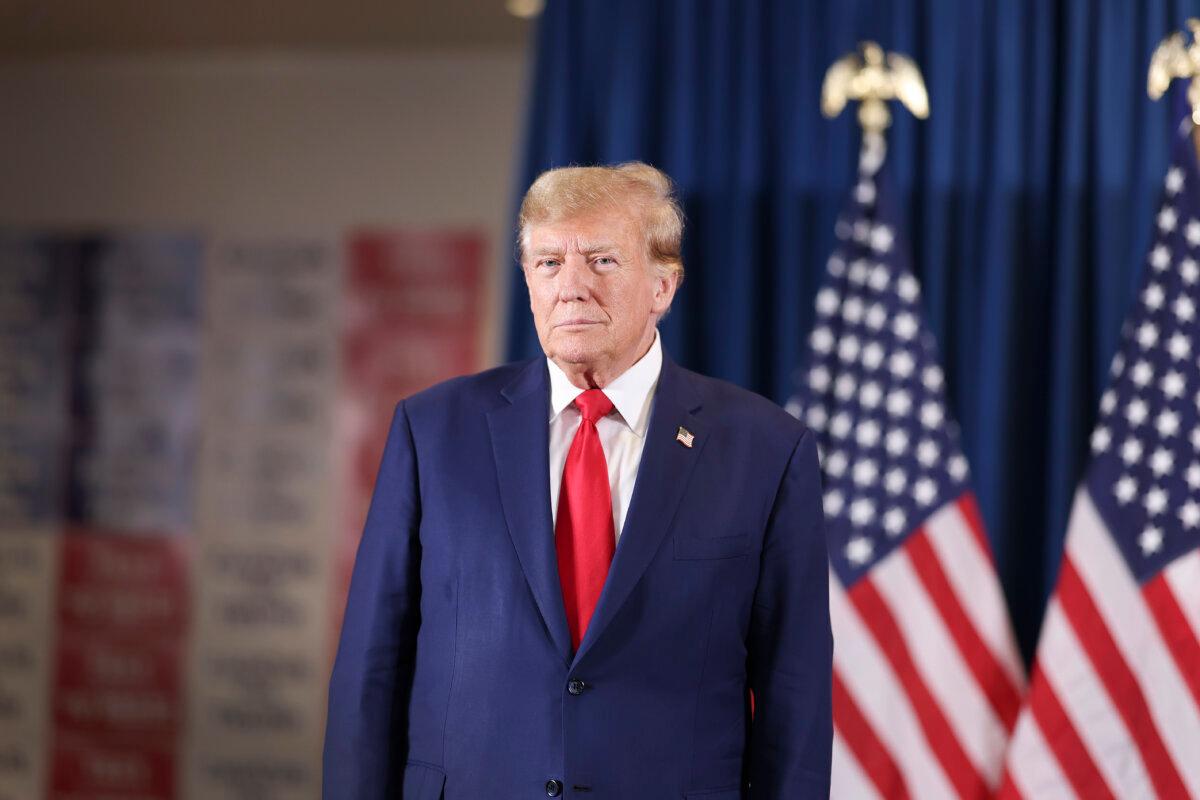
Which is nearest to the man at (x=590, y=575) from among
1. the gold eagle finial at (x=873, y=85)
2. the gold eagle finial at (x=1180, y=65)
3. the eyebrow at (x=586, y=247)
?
the eyebrow at (x=586, y=247)

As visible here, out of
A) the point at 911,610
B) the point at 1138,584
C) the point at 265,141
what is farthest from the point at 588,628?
the point at 265,141

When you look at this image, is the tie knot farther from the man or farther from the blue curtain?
the blue curtain

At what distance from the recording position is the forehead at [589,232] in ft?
5.16

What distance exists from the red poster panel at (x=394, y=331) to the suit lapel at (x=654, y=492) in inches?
94.3

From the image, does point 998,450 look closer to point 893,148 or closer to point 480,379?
point 893,148

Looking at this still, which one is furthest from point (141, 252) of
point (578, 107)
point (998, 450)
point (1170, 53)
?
point (1170, 53)

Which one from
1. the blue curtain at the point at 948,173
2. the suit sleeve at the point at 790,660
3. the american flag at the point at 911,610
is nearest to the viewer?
the suit sleeve at the point at 790,660

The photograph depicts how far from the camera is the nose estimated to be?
1.56 meters

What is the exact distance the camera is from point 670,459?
1.60 m

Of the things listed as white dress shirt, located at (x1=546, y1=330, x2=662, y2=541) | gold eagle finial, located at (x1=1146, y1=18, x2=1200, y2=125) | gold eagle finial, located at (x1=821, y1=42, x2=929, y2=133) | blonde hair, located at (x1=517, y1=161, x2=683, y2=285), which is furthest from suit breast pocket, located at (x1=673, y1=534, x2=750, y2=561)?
gold eagle finial, located at (x1=1146, y1=18, x2=1200, y2=125)

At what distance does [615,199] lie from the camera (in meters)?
1.59

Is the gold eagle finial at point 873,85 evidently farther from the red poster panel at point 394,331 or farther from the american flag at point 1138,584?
the red poster panel at point 394,331

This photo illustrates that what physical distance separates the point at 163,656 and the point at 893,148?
112 inches

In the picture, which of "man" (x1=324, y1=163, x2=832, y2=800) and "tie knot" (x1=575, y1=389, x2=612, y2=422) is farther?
"tie knot" (x1=575, y1=389, x2=612, y2=422)
